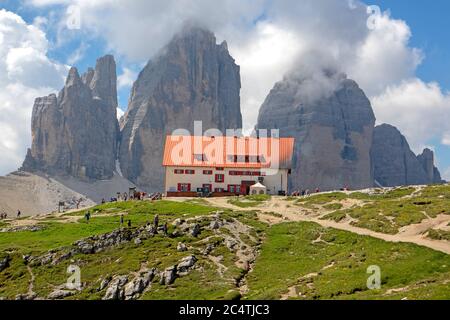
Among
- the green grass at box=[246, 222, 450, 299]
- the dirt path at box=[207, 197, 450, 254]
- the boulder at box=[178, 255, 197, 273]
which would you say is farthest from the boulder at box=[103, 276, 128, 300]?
the dirt path at box=[207, 197, 450, 254]

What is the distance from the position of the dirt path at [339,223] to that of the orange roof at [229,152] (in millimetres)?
15680

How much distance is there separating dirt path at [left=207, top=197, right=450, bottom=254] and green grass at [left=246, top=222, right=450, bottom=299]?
1.96m

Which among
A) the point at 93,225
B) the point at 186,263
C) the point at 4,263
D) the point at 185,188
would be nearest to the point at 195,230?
the point at 186,263

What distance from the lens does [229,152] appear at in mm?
109188

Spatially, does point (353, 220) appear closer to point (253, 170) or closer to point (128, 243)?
point (128, 243)

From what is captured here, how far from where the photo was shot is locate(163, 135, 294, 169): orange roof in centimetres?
10725

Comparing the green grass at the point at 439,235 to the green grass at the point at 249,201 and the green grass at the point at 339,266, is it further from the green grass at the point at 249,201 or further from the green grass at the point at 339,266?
the green grass at the point at 249,201

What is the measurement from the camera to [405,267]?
39531 mm

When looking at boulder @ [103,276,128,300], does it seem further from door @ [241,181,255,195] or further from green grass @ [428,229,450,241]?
door @ [241,181,255,195]

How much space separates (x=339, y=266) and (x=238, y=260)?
37.5 feet
